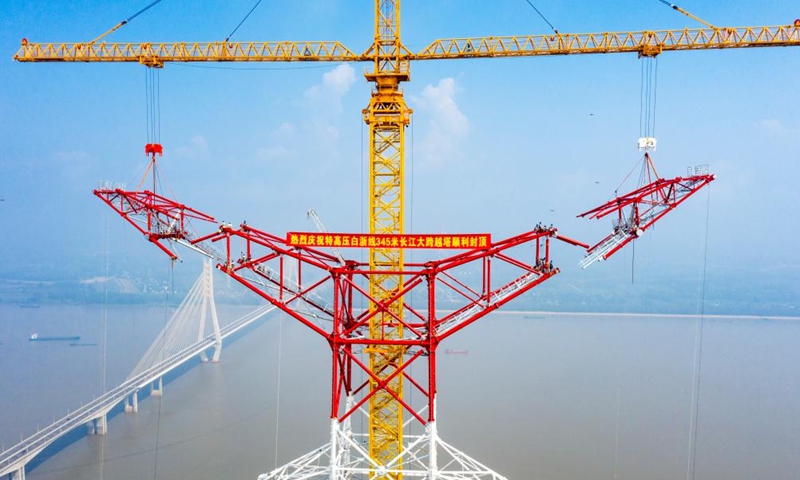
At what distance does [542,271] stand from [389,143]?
22.3 ft

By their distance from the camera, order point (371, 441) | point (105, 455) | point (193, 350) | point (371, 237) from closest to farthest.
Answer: point (371, 237), point (371, 441), point (105, 455), point (193, 350)

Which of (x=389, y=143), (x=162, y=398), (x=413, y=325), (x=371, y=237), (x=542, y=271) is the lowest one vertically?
(x=162, y=398)

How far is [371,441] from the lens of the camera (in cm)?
1686

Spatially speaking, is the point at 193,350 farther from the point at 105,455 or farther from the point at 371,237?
the point at 371,237

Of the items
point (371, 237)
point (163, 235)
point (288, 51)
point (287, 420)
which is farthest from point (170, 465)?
point (288, 51)

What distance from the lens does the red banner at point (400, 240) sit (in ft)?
40.1

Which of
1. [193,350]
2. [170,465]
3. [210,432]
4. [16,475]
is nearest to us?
[16,475]

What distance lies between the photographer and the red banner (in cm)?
1223

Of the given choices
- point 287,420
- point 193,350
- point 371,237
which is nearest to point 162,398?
point 193,350

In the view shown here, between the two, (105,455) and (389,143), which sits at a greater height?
(389,143)

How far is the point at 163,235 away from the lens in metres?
14.1

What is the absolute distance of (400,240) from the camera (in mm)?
12352

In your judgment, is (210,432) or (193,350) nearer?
(210,432)

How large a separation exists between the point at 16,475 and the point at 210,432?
806cm
